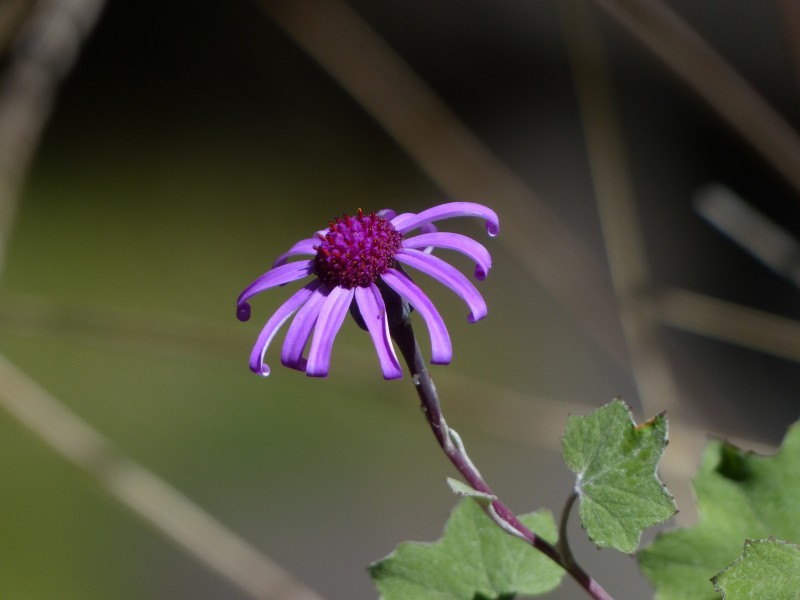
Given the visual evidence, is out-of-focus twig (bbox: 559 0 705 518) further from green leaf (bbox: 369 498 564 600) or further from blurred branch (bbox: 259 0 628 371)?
green leaf (bbox: 369 498 564 600)

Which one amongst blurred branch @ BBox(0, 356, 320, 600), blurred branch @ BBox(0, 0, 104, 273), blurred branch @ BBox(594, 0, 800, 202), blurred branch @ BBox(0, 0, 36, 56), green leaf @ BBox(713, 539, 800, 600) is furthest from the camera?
blurred branch @ BBox(0, 0, 36, 56)

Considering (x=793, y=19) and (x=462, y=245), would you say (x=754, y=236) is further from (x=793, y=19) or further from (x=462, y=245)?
(x=462, y=245)

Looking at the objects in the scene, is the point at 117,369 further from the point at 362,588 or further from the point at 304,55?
the point at 304,55

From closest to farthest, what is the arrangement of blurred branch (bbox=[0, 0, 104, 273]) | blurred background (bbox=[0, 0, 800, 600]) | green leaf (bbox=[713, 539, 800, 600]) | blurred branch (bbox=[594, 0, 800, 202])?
1. green leaf (bbox=[713, 539, 800, 600])
2. blurred branch (bbox=[594, 0, 800, 202])
3. blurred branch (bbox=[0, 0, 104, 273])
4. blurred background (bbox=[0, 0, 800, 600])

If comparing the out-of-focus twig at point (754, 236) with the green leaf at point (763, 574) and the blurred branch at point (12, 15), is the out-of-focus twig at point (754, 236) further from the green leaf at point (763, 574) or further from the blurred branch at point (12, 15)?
the blurred branch at point (12, 15)

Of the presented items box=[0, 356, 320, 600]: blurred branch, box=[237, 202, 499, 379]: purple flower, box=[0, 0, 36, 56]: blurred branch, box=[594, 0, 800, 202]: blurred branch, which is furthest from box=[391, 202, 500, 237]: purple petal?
box=[0, 0, 36, 56]: blurred branch

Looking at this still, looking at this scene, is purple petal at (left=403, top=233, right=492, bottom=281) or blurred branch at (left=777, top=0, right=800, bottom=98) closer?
purple petal at (left=403, top=233, right=492, bottom=281)

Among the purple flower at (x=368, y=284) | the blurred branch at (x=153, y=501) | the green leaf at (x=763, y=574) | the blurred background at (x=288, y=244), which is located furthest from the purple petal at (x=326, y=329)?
the blurred background at (x=288, y=244)

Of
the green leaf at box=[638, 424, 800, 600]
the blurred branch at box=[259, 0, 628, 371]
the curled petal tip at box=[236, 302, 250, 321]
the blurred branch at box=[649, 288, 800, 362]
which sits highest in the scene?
the blurred branch at box=[259, 0, 628, 371]
